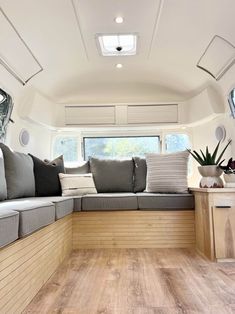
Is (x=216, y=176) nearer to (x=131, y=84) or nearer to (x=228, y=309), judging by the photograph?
(x=228, y=309)

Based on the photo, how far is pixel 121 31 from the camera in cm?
284

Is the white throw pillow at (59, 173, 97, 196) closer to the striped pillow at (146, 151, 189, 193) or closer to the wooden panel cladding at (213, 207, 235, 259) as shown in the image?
the striped pillow at (146, 151, 189, 193)

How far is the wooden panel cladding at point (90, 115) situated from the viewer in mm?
4219

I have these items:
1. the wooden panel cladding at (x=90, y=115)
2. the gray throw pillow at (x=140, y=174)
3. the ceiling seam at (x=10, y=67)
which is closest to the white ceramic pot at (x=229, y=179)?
the gray throw pillow at (x=140, y=174)

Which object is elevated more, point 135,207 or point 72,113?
point 72,113

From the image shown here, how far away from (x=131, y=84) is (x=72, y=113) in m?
0.96

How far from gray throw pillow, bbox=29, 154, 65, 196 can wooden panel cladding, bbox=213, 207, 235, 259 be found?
68.3 inches

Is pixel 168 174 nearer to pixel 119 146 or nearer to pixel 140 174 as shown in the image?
pixel 140 174

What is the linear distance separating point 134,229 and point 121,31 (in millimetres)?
2020

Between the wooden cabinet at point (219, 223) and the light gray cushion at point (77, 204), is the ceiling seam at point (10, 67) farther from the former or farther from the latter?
the wooden cabinet at point (219, 223)

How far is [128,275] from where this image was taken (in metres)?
2.12

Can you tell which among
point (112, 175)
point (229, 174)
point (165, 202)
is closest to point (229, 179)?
point (229, 174)

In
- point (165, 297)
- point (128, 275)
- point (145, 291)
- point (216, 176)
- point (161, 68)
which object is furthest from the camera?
point (161, 68)

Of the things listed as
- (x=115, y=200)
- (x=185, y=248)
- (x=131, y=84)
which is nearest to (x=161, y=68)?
(x=131, y=84)
